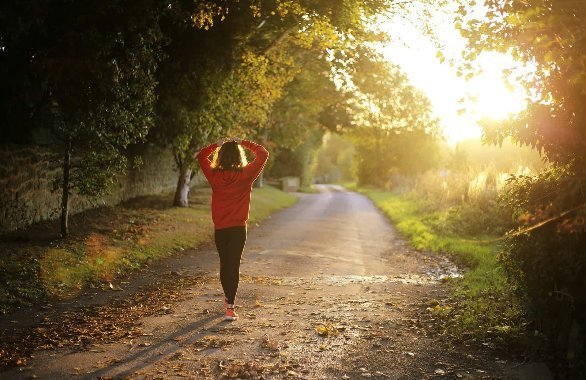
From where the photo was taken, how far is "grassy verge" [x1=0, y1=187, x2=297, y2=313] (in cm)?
889

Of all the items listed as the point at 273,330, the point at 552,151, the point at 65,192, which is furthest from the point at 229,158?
the point at 65,192

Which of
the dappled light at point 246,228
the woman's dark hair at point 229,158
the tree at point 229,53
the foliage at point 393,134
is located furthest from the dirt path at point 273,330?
the foliage at point 393,134

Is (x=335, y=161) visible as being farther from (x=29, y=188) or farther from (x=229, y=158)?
(x=229, y=158)

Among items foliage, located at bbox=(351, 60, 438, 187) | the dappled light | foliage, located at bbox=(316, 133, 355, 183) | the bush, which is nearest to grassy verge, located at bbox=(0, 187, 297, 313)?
the dappled light

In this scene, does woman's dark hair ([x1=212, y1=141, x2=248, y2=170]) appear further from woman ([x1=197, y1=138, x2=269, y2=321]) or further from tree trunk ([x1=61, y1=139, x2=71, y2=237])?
tree trunk ([x1=61, y1=139, x2=71, y2=237])

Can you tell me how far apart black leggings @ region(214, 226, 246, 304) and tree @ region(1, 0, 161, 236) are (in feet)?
15.9

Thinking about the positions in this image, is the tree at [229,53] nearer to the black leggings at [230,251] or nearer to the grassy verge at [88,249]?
the grassy verge at [88,249]

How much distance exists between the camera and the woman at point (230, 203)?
25.2ft

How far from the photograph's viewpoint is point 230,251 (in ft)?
25.5

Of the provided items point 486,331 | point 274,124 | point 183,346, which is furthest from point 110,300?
point 274,124

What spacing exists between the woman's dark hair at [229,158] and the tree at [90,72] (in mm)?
4306

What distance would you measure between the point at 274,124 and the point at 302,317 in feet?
102

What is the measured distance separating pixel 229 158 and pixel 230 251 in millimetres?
1237

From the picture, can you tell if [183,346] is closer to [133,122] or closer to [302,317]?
[302,317]
